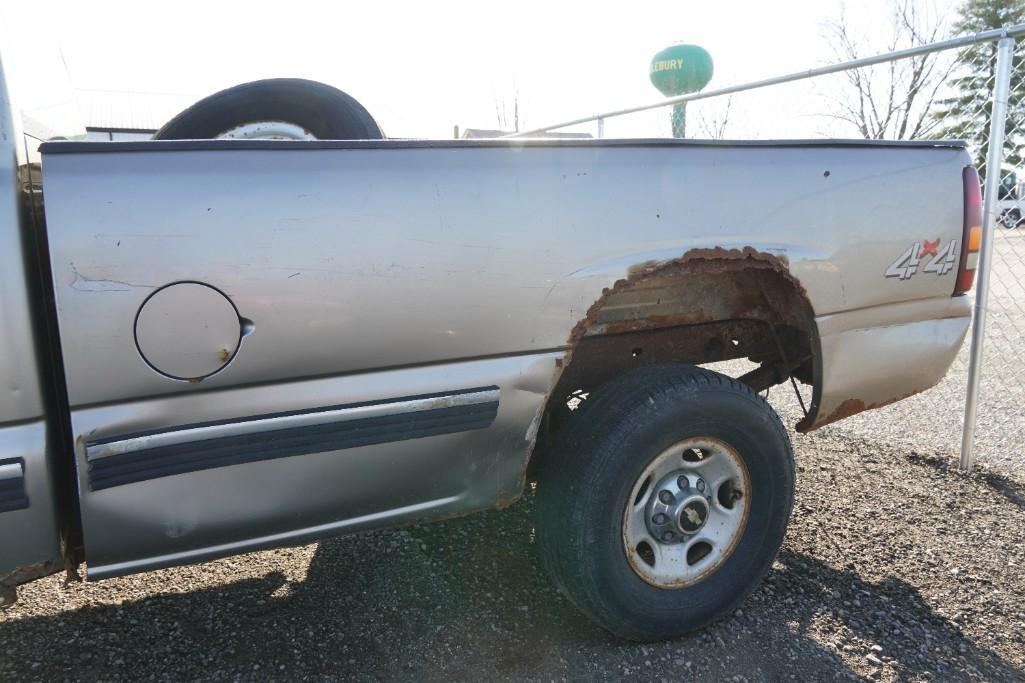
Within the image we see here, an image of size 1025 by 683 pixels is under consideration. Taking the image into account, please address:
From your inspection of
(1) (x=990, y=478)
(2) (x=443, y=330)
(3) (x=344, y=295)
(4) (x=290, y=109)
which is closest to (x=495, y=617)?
(2) (x=443, y=330)

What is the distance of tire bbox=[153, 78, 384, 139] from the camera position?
2.55 m

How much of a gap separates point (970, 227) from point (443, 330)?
2.05 m

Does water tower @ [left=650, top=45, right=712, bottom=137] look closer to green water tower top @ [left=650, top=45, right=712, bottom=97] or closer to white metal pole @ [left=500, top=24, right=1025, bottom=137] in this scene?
green water tower top @ [left=650, top=45, right=712, bottom=97]

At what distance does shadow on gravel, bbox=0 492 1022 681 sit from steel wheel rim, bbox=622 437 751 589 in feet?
0.86

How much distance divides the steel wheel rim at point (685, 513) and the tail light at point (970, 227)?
3.85 feet

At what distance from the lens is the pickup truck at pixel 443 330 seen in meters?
1.66

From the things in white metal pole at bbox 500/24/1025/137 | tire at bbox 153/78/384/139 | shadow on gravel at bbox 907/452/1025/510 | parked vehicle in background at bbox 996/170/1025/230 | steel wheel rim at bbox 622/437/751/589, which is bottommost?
shadow on gravel at bbox 907/452/1025/510

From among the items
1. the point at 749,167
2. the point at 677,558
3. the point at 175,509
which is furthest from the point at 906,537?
the point at 175,509

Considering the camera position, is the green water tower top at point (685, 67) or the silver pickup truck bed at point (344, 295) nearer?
the silver pickup truck bed at point (344, 295)

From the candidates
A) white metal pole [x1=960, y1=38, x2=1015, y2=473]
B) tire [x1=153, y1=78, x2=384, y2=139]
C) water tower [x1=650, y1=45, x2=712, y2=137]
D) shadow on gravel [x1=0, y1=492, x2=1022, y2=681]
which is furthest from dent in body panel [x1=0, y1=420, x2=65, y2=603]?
water tower [x1=650, y1=45, x2=712, y2=137]

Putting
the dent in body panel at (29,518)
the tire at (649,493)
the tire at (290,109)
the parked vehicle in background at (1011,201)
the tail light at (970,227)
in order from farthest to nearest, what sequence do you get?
1. the parked vehicle in background at (1011,201)
2. the tail light at (970,227)
3. the tire at (290,109)
4. the tire at (649,493)
5. the dent in body panel at (29,518)

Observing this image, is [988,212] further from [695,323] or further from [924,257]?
[695,323]

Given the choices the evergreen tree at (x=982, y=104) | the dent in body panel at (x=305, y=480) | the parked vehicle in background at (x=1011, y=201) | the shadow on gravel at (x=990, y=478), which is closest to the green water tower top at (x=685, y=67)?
the evergreen tree at (x=982, y=104)

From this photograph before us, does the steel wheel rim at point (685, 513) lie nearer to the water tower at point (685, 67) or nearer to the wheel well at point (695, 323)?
the wheel well at point (695, 323)
